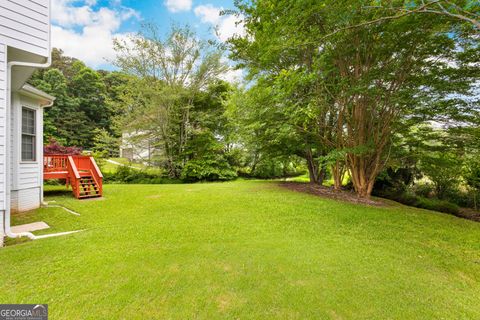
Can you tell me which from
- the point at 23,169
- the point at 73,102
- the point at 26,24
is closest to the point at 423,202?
the point at 26,24

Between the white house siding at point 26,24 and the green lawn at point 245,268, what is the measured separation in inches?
141

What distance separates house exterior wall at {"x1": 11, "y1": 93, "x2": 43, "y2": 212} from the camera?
5.07 meters

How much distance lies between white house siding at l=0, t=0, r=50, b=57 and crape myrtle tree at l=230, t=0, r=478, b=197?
483 centimetres

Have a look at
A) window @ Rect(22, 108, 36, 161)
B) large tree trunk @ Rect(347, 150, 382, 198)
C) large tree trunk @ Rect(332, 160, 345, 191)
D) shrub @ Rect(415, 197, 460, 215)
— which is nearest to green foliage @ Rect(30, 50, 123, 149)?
window @ Rect(22, 108, 36, 161)

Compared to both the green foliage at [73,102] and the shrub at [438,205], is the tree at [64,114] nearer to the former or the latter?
the green foliage at [73,102]

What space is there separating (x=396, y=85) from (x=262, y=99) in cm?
429

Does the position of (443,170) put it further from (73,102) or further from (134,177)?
(73,102)

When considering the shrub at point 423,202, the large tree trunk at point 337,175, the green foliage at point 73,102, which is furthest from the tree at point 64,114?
the shrub at point 423,202

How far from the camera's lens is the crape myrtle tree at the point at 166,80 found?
12.2 m

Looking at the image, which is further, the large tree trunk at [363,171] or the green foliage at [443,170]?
the large tree trunk at [363,171]

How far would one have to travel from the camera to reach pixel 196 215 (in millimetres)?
5082

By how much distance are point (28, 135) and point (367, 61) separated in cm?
1031

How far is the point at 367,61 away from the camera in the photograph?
6.39 meters

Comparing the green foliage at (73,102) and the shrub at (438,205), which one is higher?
the green foliage at (73,102)
